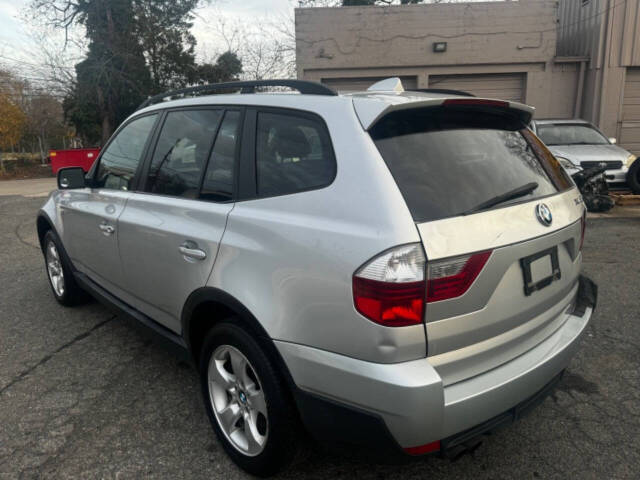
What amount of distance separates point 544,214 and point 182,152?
191 centimetres

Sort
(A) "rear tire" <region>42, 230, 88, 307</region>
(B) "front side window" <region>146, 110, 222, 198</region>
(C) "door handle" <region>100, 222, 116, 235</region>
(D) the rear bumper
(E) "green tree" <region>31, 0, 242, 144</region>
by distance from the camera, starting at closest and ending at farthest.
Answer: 1. (D) the rear bumper
2. (B) "front side window" <region>146, 110, 222, 198</region>
3. (C) "door handle" <region>100, 222, 116, 235</region>
4. (A) "rear tire" <region>42, 230, 88, 307</region>
5. (E) "green tree" <region>31, 0, 242, 144</region>

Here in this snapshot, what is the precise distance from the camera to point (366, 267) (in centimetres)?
168

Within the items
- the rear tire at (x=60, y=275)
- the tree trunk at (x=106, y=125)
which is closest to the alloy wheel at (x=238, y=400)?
the rear tire at (x=60, y=275)

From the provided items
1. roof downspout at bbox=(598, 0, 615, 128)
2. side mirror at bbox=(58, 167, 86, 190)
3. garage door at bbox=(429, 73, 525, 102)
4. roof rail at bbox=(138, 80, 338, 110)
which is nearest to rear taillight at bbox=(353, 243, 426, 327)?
roof rail at bbox=(138, 80, 338, 110)

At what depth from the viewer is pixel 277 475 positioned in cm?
225

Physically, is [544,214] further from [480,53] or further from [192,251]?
[480,53]

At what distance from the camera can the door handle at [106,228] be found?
3.19 metres

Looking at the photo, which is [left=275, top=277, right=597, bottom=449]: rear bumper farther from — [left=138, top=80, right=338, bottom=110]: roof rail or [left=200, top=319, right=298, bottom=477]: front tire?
[left=138, top=80, right=338, bottom=110]: roof rail

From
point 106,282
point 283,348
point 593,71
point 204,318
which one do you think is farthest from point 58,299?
point 593,71

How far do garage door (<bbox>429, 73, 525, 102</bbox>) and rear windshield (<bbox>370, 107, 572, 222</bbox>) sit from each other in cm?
1216

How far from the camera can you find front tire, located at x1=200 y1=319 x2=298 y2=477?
202cm

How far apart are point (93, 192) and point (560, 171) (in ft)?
10.2

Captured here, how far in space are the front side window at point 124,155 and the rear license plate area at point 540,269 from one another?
7.85 ft

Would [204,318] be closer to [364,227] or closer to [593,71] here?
[364,227]
